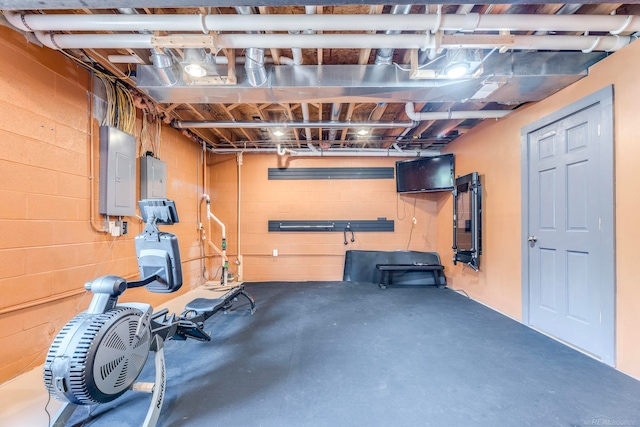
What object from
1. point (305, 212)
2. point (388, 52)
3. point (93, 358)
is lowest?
point (93, 358)

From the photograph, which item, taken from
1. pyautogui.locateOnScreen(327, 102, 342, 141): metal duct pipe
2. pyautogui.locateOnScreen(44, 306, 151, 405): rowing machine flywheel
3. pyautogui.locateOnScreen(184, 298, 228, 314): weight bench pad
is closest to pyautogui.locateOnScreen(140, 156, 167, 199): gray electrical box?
pyautogui.locateOnScreen(184, 298, 228, 314): weight bench pad

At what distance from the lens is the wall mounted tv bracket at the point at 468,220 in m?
3.61

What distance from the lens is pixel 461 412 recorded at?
159 centimetres

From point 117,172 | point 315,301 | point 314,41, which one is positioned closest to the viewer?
point 314,41

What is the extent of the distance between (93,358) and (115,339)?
0.12 m

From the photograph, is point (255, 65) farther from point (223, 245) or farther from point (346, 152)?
point (223, 245)

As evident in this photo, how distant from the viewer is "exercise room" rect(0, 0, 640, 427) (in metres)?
1.60

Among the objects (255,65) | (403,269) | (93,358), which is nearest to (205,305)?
(93,358)

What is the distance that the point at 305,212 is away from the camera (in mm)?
5117

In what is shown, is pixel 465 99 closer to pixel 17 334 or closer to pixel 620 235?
pixel 620 235

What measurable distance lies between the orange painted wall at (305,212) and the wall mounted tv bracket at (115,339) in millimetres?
3164

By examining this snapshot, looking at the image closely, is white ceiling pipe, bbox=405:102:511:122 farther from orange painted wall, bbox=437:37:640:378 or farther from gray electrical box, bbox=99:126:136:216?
gray electrical box, bbox=99:126:136:216

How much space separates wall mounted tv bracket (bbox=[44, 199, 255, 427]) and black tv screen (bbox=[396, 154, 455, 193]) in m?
4.22

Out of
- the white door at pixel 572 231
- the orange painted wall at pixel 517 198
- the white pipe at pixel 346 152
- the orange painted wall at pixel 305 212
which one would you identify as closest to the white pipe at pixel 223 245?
the orange painted wall at pixel 305 212
